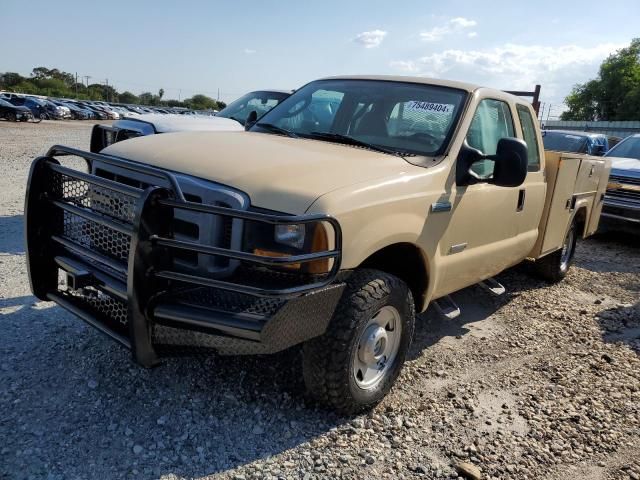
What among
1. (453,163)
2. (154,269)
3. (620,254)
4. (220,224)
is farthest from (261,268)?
(620,254)

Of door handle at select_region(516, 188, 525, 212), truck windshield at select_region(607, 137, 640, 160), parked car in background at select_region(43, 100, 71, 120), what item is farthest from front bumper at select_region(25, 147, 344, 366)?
parked car in background at select_region(43, 100, 71, 120)

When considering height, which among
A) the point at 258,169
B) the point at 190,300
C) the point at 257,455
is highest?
the point at 258,169

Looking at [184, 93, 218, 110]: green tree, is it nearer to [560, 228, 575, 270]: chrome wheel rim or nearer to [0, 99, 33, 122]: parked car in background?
[0, 99, 33, 122]: parked car in background

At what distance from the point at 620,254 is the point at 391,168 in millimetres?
6579

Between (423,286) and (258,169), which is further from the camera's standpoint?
(423,286)

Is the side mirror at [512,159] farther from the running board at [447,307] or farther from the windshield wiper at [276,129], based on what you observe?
the windshield wiper at [276,129]

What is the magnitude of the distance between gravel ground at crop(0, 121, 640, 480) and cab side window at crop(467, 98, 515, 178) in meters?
1.45

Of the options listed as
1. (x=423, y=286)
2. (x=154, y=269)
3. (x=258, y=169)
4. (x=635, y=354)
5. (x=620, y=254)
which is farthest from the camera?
(x=620, y=254)

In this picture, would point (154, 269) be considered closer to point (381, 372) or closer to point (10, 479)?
point (10, 479)

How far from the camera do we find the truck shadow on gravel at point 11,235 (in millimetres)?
5594

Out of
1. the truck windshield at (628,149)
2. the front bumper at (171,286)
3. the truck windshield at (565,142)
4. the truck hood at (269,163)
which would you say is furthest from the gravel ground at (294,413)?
the truck windshield at (565,142)

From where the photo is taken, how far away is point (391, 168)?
3.32 metres

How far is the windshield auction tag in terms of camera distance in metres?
3.90

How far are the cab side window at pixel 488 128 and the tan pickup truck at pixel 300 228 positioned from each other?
0.02 m
